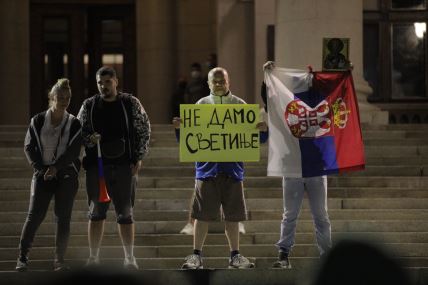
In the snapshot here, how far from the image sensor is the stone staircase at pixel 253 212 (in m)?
10.8

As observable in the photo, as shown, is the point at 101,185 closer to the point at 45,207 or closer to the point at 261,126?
the point at 45,207

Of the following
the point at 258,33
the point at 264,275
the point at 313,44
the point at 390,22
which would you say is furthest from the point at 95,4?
the point at 264,275

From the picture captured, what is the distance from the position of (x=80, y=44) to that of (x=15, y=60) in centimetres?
176

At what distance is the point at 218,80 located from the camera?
30.7ft

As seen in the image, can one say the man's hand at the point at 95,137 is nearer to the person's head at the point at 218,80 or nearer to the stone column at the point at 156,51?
the person's head at the point at 218,80

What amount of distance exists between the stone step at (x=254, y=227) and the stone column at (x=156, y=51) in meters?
12.2

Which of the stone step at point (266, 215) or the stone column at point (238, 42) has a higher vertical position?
the stone column at point (238, 42)

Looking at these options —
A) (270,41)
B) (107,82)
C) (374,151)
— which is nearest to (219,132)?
(107,82)

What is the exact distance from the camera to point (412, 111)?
842 inches

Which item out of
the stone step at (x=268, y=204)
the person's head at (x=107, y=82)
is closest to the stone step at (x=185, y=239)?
the stone step at (x=268, y=204)

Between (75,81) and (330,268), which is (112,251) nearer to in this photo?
(330,268)

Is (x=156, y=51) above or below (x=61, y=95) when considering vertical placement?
above

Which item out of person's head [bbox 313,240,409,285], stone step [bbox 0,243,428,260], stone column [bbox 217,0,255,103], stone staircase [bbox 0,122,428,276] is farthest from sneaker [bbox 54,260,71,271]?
stone column [bbox 217,0,255,103]

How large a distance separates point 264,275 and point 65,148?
7.16ft
